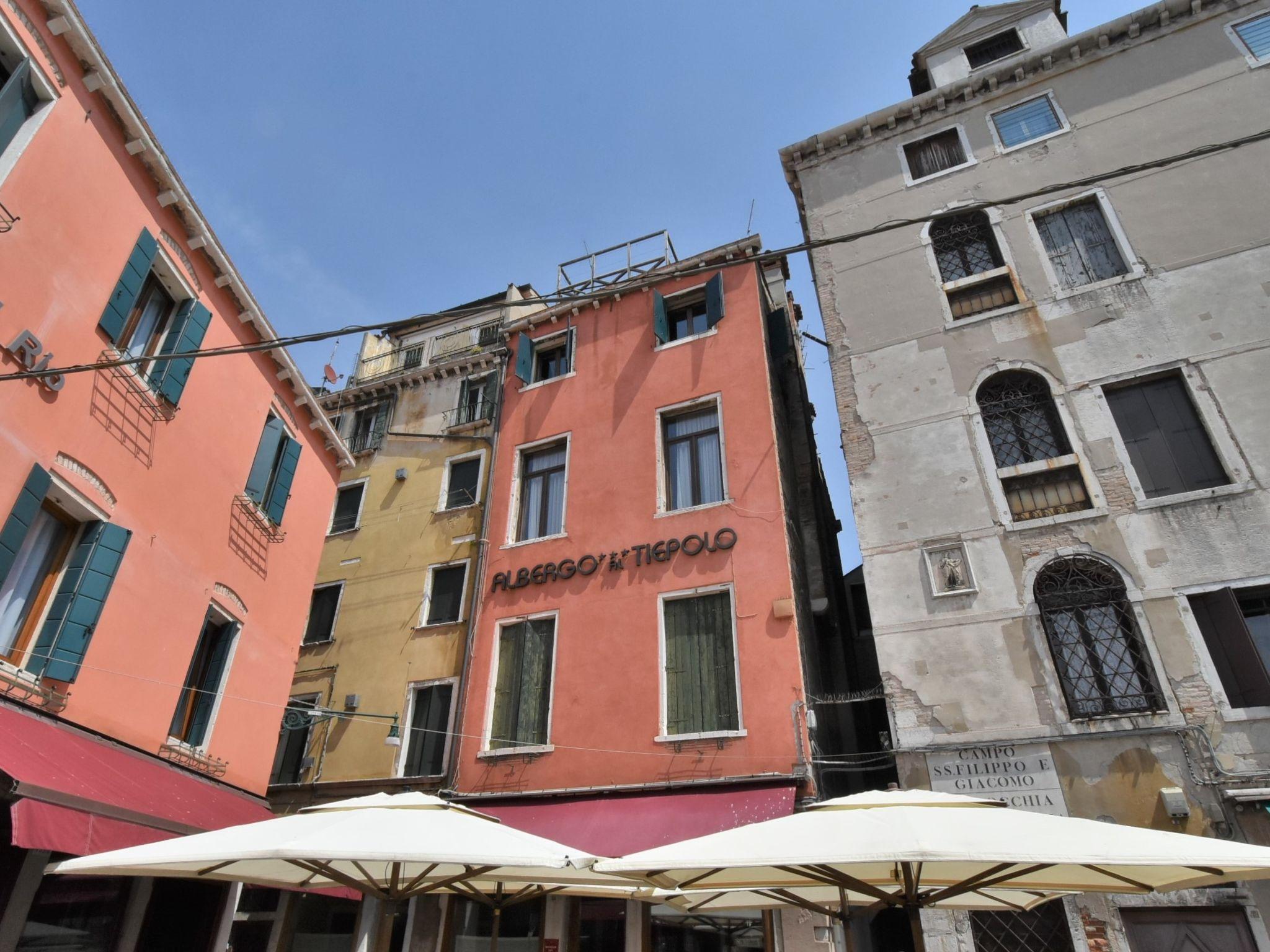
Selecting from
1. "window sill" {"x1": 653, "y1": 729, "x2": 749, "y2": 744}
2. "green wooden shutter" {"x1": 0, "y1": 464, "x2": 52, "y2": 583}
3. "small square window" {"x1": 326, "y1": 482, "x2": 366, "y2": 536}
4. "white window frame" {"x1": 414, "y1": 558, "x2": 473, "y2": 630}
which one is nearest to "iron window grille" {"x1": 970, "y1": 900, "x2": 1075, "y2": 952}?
"window sill" {"x1": 653, "y1": 729, "x2": 749, "y2": 744}

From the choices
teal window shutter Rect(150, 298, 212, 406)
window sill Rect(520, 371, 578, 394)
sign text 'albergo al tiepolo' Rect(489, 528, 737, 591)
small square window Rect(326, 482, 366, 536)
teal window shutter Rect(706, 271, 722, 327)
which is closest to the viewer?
teal window shutter Rect(150, 298, 212, 406)

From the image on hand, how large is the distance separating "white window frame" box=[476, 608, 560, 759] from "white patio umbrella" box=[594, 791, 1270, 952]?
258 inches

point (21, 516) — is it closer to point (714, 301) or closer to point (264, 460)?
point (264, 460)

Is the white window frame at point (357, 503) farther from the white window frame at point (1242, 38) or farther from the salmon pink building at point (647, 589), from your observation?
the white window frame at point (1242, 38)

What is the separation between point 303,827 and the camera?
520 cm

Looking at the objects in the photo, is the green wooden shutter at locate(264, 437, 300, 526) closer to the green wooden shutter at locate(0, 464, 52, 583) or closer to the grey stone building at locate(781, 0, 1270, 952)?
the green wooden shutter at locate(0, 464, 52, 583)

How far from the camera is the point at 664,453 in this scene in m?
14.2

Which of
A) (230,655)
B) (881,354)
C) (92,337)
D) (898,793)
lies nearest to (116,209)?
(92,337)

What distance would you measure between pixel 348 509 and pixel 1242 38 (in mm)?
20593

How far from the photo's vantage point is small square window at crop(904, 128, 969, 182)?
14.5 m

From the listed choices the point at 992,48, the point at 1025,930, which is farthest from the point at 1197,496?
the point at 992,48

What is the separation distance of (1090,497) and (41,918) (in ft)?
44.6

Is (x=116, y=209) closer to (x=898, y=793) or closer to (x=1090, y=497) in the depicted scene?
(x=898, y=793)

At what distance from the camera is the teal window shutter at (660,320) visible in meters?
15.2
